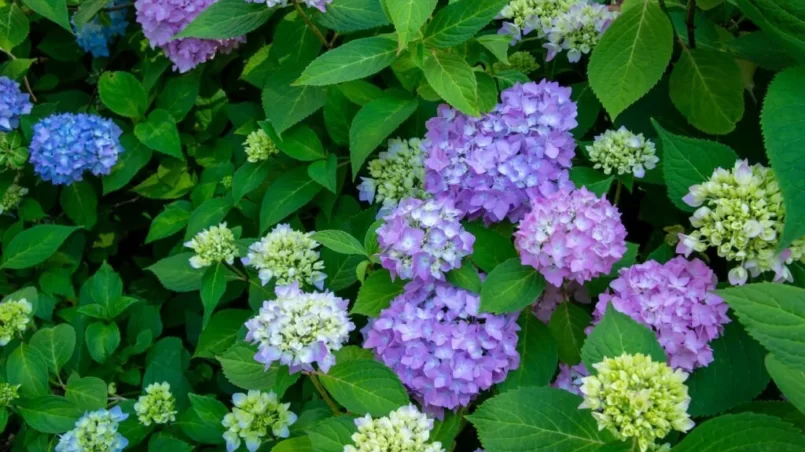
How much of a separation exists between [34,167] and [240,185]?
87cm

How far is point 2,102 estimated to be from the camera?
2424mm

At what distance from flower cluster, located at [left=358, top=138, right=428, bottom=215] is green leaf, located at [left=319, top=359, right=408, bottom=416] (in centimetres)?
47

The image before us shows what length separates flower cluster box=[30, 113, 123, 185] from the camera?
2338mm

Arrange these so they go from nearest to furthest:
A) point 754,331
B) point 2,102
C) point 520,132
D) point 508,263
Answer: point 754,331 → point 508,263 → point 520,132 → point 2,102

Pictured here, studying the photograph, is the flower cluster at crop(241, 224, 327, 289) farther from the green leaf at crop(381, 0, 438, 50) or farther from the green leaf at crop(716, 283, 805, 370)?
the green leaf at crop(716, 283, 805, 370)

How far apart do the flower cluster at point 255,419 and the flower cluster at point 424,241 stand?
0.40 m

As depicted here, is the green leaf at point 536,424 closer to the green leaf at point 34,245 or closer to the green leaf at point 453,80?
the green leaf at point 453,80

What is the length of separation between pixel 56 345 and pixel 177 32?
3.26 ft

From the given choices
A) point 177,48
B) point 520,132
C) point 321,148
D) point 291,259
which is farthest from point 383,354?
point 177,48

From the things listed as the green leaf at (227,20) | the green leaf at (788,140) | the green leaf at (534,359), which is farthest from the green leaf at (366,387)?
the green leaf at (227,20)

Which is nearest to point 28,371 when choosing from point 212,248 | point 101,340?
point 101,340

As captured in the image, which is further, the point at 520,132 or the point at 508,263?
the point at 520,132

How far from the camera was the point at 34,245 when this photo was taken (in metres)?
2.34

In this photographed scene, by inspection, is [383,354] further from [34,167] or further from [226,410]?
[34,167]
